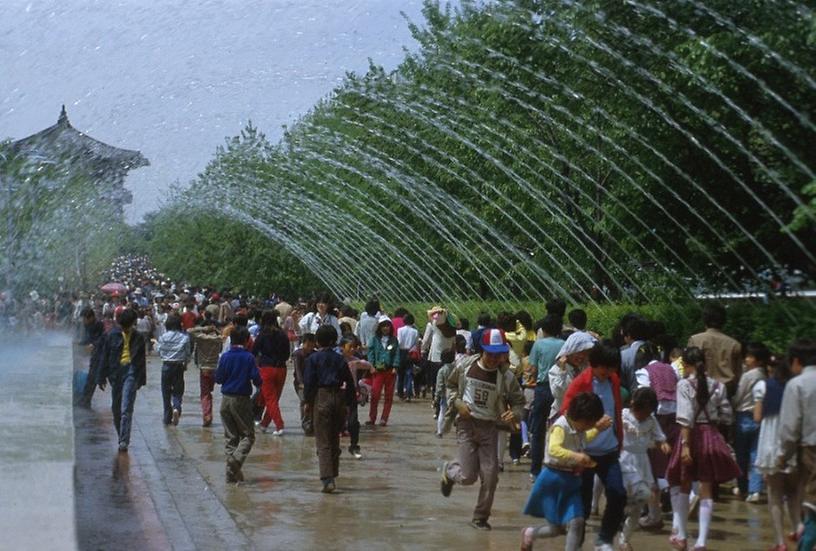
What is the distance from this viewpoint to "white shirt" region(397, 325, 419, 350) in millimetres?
26719

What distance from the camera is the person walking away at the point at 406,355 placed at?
87.9 feet

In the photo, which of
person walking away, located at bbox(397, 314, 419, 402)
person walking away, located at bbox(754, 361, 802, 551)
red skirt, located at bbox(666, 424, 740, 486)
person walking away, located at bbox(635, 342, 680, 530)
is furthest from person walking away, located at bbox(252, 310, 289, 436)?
person walking away, located at bbox(754, 361, 802, 551)

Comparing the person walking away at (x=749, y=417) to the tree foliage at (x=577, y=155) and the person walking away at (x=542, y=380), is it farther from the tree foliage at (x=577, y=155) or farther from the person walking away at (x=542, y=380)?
the tree foliage at (x=577, y=155)

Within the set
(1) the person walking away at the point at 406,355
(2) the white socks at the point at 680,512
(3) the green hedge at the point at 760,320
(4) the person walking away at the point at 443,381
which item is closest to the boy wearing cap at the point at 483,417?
(2) the white socks at the point at 680,512

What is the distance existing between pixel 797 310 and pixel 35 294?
3424cm

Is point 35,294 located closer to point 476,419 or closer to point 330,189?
point 330,189

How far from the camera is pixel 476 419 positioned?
12469 millimetres

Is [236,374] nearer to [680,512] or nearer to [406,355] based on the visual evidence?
[680,512]

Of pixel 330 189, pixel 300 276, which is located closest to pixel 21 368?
pixel 330 189

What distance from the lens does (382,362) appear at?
73.3 ft

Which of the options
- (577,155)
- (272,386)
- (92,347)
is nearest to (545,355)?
(272,386)

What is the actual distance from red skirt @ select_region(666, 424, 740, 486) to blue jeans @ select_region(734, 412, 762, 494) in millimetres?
2866

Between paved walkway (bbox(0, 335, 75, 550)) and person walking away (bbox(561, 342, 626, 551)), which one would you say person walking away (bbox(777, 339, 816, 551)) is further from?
paved walkway (bbox(0, 335, 75, 550))

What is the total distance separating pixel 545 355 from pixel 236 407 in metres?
3.23
